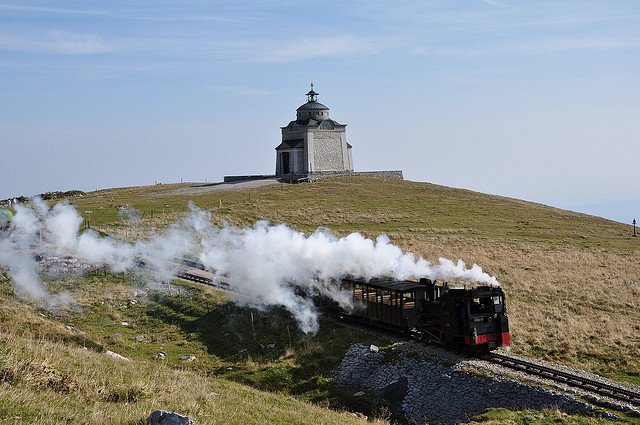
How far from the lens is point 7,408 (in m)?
14.6

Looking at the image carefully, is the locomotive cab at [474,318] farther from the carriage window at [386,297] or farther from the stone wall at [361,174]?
the stone wall at [361,174]

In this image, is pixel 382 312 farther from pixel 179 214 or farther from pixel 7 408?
pixel 179 214

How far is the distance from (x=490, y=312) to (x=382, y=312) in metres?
6.68

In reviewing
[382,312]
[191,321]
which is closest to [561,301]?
[382,312]

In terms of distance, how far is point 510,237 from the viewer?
70062 mm

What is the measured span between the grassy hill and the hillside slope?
0.63ft

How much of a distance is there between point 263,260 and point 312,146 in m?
68.3

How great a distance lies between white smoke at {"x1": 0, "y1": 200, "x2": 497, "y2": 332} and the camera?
3838cm

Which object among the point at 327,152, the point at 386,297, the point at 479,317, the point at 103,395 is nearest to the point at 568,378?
the point at 479,317

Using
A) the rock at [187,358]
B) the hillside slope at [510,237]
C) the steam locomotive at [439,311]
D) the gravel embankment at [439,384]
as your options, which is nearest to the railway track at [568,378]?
the gravel embankment at [439,384]

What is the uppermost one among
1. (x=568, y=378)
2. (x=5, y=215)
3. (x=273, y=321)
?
(x=5, y=215)

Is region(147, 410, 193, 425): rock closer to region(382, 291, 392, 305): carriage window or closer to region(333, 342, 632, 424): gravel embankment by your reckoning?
region(333, 342, 632, 424): gravel embankment

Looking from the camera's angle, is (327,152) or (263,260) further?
(327,152)

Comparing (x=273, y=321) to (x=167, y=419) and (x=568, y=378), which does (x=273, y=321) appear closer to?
(x=568, y=378)
